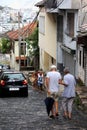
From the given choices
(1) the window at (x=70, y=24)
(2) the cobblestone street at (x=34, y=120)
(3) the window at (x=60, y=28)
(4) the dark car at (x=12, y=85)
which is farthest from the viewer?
(3) the window at (x=60, y=28)

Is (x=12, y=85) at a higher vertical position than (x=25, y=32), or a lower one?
higher

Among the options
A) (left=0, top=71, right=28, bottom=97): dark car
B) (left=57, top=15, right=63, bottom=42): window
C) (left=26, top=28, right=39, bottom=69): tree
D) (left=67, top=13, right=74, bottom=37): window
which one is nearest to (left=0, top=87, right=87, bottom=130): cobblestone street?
(left=0, top=71, right=28, bottom=97): dark car

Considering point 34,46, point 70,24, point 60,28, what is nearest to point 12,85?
point 70,24

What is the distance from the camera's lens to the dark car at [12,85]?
26750 mm

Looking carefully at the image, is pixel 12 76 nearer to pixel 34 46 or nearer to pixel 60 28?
pixel 60 28

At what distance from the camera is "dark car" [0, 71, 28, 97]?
87.8 feet

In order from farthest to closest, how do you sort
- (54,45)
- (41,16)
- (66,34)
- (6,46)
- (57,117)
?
1. (6,46)
2. (41,16)
3. (54,45)
4. (66,34)
5. (57,117)

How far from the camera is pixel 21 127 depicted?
1417 centimetres

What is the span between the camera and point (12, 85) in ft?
88.1

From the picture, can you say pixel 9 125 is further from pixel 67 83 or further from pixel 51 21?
pixel 51 21

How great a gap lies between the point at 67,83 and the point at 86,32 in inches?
339

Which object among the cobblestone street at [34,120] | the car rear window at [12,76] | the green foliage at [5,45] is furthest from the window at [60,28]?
the green foliage at [5,45]

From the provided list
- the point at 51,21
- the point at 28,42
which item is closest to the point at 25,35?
the point at 28,42

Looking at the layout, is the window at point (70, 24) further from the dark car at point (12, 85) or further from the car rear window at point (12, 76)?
the dark car at point (12, 85)
